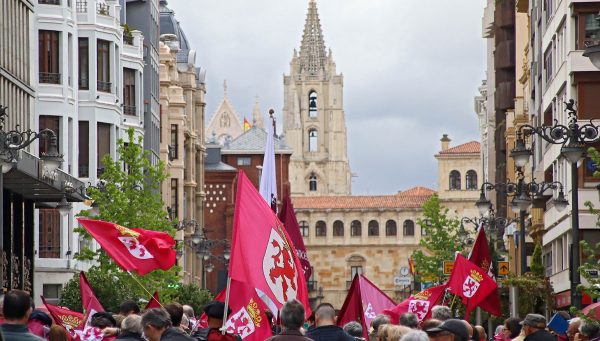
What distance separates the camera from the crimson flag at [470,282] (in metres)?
27.9

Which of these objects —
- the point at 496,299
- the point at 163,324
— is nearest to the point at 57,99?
the point at 496,299

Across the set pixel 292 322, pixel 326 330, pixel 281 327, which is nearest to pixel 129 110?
pixel 281 327

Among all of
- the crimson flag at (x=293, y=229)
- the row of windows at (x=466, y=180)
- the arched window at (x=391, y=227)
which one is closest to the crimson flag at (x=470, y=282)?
the crimson flag at (x=293, y=229)

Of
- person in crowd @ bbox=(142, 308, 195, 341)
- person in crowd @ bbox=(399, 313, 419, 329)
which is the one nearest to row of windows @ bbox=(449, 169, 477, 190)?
person in crowd @ bbox=(399, 313, 419, 329)

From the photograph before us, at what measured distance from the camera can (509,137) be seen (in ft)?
245

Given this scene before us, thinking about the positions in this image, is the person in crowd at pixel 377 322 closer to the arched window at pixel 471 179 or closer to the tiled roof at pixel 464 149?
the arched window at pixel 471 179

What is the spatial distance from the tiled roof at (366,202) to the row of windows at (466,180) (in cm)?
323

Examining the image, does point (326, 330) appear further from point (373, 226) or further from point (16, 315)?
point (373, 226)

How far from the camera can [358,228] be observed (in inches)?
7185

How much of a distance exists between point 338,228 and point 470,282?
154 metres

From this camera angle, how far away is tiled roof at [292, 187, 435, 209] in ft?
598

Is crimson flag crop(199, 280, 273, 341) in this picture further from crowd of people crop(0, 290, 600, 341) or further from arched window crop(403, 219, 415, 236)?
arched window crop(403, 219, 415, 236)

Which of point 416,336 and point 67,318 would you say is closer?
point 416,336

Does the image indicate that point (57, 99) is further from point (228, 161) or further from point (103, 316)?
point (228, 161)
